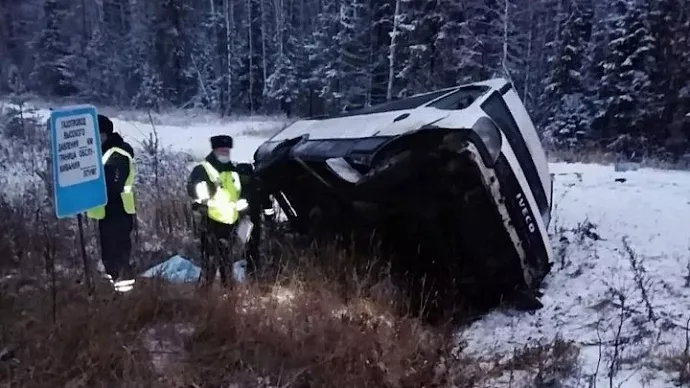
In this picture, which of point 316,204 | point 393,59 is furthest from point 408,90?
point 316,204

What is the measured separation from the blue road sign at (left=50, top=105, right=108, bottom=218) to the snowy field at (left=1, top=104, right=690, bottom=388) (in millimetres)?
2559

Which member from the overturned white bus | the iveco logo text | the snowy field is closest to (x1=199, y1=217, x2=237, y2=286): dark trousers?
the overturned white bus

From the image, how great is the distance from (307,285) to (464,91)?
2268 mm

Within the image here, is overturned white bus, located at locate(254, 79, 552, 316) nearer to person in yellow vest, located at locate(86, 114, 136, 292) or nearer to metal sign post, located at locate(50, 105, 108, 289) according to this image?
person in yellow vest, located at locate(86, 114, 136, 292)

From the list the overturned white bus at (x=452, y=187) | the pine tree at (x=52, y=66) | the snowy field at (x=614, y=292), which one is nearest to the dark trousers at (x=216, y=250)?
the overturned white bus at (x=452, y=187)

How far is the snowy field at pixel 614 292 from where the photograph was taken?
3754mm

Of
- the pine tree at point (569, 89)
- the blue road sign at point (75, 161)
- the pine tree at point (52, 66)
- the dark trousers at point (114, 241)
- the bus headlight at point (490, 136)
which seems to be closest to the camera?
the blue road sign at point (75, 161)

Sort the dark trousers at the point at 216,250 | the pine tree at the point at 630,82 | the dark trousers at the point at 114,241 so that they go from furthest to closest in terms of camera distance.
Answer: the pine tree at the point at 630,82
the dark trousers at the point at 114,241
the dark trousers at the point at 216,250

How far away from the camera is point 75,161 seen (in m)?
3.72

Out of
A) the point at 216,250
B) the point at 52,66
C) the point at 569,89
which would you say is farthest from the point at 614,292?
the point at 52,66

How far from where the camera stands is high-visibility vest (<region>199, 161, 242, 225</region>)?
202 inches

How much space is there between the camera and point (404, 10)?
917 inches

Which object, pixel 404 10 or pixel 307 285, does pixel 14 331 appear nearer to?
pixel 307 285

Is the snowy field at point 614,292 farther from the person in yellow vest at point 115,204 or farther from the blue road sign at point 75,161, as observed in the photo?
the person in yellow vest at point 115,204
